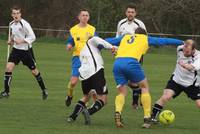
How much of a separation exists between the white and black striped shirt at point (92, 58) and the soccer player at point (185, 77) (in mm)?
1279

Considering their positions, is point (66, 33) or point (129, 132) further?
point (66, 33)

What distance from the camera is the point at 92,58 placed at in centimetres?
1133

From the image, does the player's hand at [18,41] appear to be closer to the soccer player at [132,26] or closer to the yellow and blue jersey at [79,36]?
the yellow and blue jersey at [79,36]

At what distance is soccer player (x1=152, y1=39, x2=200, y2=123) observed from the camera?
1109 centimetres

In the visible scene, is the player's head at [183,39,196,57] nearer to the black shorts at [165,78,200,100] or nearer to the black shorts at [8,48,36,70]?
the black shorts at [165,78,200,100]

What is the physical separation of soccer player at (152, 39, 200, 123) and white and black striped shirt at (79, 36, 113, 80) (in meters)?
1.28

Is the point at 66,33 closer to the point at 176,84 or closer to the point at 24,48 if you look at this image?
the point at 24,48

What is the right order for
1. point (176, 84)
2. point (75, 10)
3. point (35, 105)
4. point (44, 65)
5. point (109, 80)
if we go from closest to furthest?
point (176, 84), point (35, 105), point (109, 80), point (44, 65), point (75, 10)

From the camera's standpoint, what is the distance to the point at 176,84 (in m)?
11.5

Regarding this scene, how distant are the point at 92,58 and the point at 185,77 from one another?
5.61 feet

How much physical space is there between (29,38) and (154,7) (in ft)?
101

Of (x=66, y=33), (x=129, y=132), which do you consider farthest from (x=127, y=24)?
(x=66, y=33)

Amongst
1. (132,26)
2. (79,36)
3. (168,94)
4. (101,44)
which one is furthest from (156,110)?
(132,26)

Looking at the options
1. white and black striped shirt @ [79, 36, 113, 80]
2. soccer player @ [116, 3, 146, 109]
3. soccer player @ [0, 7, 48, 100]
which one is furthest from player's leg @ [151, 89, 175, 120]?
→ soccer player @ [0, 7, 48, 100]
